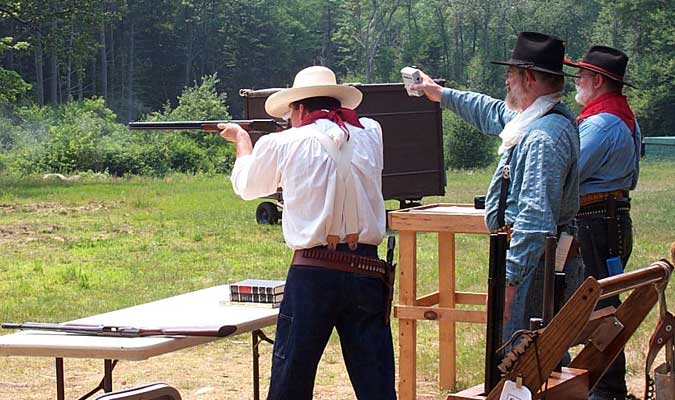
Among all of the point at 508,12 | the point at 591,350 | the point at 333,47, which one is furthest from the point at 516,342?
the point at 333,47

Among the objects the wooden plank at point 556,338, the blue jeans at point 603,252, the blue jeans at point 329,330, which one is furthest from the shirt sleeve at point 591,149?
the wooden plank at point 556,338

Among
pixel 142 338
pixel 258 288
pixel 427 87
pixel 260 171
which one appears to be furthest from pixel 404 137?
pixel 142 338

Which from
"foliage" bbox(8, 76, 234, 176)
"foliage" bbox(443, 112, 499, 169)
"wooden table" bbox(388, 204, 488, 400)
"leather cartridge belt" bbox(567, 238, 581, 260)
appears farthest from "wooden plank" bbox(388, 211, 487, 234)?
"foliage" bbox(8, 76, 234, 176)

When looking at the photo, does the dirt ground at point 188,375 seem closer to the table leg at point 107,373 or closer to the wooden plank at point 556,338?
the table leg at point 107,373

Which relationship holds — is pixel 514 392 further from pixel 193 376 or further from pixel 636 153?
pixel 193 376

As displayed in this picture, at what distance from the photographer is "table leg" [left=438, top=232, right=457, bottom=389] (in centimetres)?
620

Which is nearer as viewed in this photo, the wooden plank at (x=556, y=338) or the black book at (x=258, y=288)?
Answer: the wooden plank at (x=556, y=338)

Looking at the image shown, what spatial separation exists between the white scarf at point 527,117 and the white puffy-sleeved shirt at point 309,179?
1.78 ft

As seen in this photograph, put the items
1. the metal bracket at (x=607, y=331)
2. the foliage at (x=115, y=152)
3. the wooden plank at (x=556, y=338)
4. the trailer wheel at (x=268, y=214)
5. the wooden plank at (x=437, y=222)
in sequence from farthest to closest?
the foliage at (x=115, y=152)
the trailer wheel at (x=268, y=214)
the wooden plank at (x=437, y=222)
the metal bracket at (x=607, y=331)
the wooden plank at (x=556, y=338)

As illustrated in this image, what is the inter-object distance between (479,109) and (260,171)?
114 centimetres

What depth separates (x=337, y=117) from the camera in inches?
168

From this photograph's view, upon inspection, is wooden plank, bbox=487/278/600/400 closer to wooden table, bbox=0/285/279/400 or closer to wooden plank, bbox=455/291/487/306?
wooden table, bbox=0/285/279/400

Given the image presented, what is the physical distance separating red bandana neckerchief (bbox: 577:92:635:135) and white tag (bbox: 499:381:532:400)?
2.43m

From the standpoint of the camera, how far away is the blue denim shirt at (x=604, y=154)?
498 centimetres
